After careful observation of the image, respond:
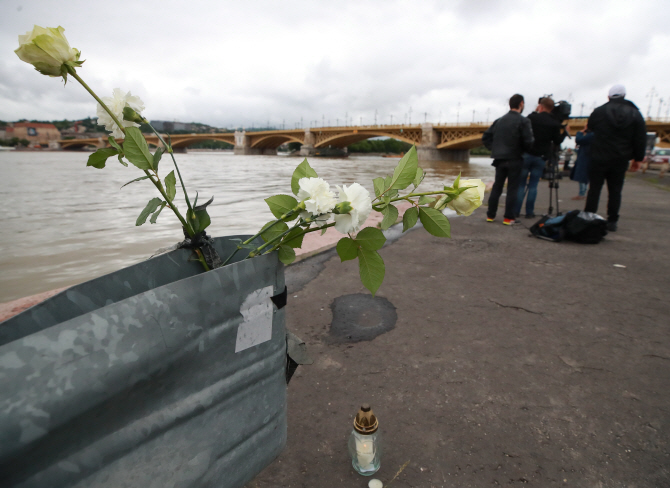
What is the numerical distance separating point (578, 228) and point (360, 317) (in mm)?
3168

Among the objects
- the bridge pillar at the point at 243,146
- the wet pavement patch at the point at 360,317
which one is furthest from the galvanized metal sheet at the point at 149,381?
the bridge pillar at the point at 243,146

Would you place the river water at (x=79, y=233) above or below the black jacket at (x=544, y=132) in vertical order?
below

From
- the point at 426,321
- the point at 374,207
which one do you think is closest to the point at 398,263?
the point at 426,321

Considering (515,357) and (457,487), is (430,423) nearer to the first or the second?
(457,487)

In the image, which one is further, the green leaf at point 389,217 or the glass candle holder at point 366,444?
the glass candle holder at point 366,444

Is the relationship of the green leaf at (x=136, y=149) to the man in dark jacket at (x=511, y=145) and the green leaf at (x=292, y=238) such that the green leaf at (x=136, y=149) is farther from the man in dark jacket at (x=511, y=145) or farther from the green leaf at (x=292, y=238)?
the man in dark jacket at (x=511, y=145)

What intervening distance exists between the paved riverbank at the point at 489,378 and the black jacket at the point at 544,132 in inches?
104

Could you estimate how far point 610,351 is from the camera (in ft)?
6.72

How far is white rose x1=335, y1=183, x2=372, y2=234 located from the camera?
2.69 feet

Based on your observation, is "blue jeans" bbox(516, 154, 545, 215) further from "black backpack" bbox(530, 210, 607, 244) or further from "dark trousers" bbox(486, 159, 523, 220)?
"black backpack" bbox(530, 210, 607, 244)

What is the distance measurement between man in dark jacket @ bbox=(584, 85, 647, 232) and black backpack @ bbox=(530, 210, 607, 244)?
0.67 m

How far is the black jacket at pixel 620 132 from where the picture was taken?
180 inches

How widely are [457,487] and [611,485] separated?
19.7 inches

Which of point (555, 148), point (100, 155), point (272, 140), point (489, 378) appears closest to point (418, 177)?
point (100, 155)
